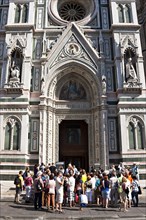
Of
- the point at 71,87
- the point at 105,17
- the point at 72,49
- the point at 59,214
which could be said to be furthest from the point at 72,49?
the point at 59,214

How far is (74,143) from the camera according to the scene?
21.3 m

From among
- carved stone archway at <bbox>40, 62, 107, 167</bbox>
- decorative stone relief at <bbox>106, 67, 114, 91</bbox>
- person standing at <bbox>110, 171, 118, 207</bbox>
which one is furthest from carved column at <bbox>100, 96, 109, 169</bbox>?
person standing at <bbox>110, 171, 118, 207</bbox>

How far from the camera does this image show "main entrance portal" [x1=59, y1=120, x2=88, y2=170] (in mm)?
21047

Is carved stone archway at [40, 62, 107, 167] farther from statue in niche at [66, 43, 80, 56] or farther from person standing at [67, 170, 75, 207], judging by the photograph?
person standing at [67, 170, 75, 207]

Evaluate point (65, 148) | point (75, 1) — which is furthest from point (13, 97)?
point (75, 1)

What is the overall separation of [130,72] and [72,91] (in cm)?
514

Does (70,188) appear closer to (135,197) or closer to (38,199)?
(38,199)

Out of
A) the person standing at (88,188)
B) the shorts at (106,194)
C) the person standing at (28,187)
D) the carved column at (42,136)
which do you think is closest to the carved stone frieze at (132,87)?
the carved column at (42,136)

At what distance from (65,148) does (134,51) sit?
1011 centimetres

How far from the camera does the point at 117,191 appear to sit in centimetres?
1209

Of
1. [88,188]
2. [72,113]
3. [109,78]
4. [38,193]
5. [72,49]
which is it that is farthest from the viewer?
[72,49]

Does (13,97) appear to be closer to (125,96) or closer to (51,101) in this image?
(51,101)

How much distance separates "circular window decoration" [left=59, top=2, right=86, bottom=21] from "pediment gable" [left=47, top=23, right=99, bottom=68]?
2.40m

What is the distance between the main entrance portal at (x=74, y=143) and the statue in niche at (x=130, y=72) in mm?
5393
